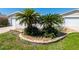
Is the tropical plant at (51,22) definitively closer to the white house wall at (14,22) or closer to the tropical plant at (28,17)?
the tropical plant at (28,17)

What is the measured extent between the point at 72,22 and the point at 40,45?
1.90 ft

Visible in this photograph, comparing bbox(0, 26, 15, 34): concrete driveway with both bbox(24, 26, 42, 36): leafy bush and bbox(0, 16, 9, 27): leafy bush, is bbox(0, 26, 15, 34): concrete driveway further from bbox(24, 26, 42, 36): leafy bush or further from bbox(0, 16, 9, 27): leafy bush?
bbox(24, 26, 42, 36): leafy bush

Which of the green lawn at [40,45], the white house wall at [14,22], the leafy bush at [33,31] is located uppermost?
the white house wall at [14,22]

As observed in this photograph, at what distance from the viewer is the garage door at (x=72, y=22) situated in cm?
334

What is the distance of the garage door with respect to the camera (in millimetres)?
3336

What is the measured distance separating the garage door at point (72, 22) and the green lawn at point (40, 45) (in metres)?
0.12

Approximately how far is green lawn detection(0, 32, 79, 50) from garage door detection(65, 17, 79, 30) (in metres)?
0.12

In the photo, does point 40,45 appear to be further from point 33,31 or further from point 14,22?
point 14,22

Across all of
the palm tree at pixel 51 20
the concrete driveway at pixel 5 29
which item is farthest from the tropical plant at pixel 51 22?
the concrete driveway at pixel 5 29

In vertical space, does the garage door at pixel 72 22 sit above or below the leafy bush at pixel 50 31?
above

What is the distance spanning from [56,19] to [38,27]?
0.94 feet
